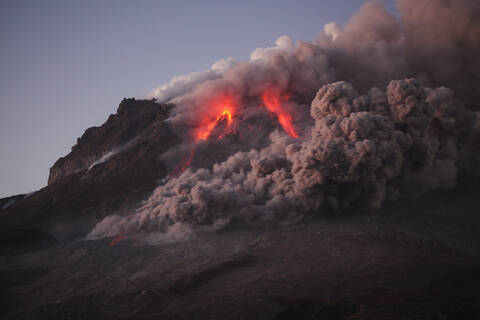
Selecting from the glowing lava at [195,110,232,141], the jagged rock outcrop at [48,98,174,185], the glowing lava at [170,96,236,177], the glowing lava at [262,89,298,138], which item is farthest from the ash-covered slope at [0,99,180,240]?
the glowing lava at [262,89,298,138]

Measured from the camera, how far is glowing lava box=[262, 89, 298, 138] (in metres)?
34.1

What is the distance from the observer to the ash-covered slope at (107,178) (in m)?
29.4

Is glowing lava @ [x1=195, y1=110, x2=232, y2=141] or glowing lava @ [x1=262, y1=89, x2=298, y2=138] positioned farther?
glowing lava @ [x1=195, y1=110, x2=232, y2=141]

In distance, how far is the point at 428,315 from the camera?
842cm

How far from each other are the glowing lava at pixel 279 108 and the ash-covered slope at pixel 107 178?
9837 millimetres

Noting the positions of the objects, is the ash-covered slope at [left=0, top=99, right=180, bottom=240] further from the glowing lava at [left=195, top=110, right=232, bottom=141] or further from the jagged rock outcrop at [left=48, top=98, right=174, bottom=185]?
the glowing lava at [left=195, top=110, right=232, bottom=141]

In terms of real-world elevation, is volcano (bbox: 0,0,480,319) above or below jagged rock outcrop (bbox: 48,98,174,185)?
below

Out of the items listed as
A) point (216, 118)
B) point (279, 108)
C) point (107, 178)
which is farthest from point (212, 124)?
point (107, 178)

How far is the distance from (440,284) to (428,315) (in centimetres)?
357

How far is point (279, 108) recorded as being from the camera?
37125mm

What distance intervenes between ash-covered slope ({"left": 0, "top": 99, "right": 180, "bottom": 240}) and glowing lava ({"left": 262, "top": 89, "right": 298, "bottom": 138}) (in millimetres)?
9837

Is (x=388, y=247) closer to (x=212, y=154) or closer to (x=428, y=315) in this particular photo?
(x=428, y=315)

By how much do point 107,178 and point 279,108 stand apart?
58.0 ft

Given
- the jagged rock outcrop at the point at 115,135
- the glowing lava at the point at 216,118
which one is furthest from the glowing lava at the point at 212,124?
the jagged rock outcrop at the point at 115,135
